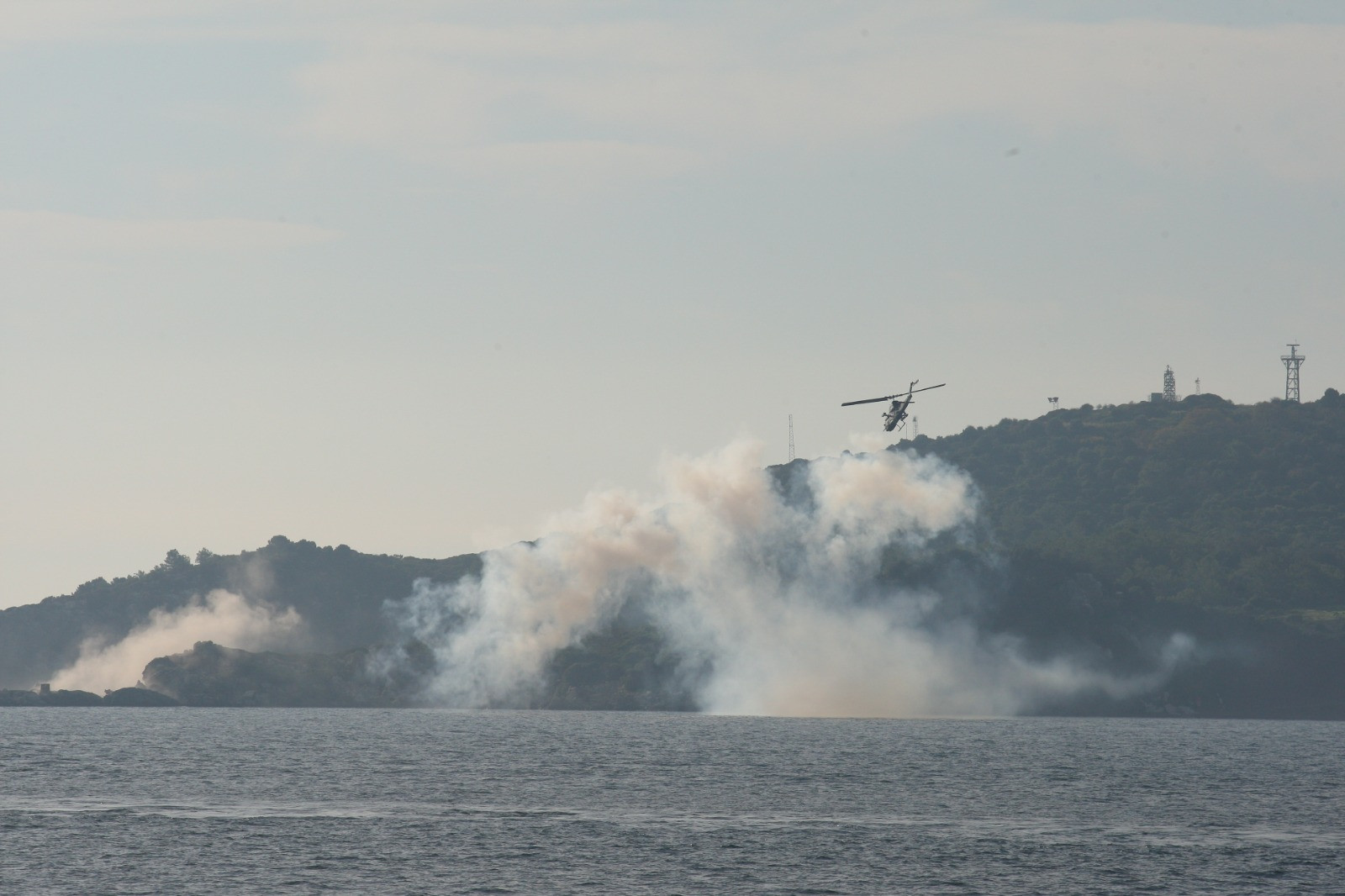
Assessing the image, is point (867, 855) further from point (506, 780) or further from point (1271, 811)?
point (506, 780)

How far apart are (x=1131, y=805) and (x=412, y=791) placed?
75.7m

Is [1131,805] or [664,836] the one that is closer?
[664,836]

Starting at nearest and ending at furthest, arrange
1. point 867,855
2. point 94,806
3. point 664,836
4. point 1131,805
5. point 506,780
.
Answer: point 867,855 → point 664,836 → point 94,806 → point 1131,805 → point 506,780

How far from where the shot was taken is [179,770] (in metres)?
195

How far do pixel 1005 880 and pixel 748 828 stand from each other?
101 feet

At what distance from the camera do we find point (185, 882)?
110375 millimetres

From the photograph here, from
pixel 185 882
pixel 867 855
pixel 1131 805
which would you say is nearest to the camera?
pixel 185 882

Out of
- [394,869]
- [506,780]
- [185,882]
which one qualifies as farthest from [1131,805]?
[185,882]

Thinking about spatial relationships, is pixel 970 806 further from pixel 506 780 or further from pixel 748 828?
pixel 506 780

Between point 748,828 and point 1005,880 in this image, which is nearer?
point 1005,880

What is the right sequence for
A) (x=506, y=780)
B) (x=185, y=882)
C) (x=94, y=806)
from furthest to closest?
(x=506, y=780), (x=94, y=806), (x=185, y=882)

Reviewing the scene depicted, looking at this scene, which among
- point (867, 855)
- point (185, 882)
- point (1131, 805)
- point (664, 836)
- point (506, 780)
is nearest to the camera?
point (185, 882)

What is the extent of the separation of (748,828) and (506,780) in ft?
174

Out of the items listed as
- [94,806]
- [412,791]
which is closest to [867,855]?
[412,791]
